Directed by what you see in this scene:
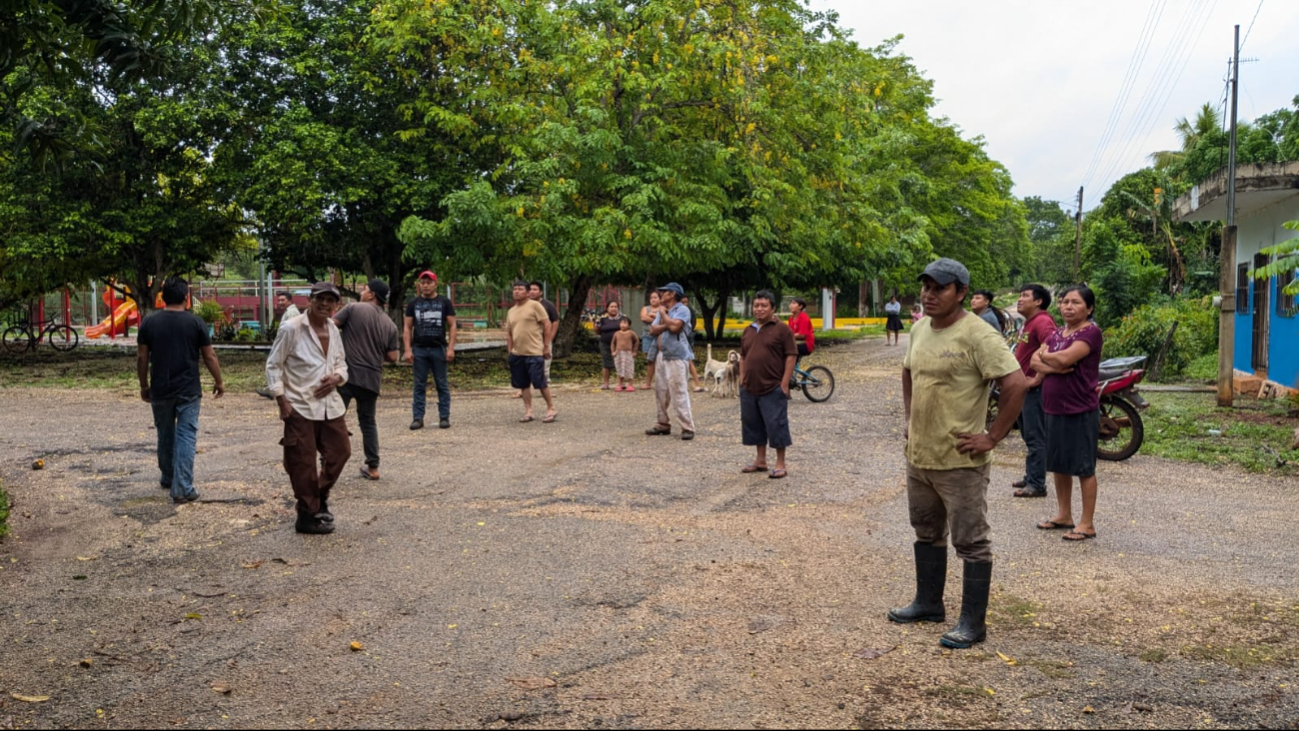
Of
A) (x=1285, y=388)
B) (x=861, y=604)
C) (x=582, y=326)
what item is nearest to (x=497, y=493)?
(x=861, y=604)

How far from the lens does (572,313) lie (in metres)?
24.6

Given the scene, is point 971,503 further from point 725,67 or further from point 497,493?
point 725,67

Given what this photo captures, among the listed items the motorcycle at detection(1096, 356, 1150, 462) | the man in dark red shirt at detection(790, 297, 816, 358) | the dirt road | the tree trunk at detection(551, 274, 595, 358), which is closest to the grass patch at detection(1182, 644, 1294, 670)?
the dirt road

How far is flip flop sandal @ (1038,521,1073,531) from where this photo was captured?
7281mm

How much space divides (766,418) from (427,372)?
4.78 metres

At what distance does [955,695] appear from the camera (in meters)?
4.25

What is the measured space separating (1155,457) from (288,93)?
18509 mm

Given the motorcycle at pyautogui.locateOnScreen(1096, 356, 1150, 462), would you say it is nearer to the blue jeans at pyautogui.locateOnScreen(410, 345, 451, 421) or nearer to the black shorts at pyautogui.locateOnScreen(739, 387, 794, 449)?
the black shorts at pyautogui.locateOnScreen(739, 387, 794, 449)

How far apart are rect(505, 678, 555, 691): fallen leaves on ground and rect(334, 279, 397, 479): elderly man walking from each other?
5.29 m

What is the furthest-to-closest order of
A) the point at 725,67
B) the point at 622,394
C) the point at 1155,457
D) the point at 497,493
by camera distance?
the point at 725,67, the point at 622,394, the point at 1155,457, the point at 497,493

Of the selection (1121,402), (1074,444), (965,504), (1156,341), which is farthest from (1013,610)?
(1156,341)

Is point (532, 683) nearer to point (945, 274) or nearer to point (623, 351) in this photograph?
point (945, 274)

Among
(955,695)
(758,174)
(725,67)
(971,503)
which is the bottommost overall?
(955,695)

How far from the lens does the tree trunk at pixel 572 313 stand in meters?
24.3
